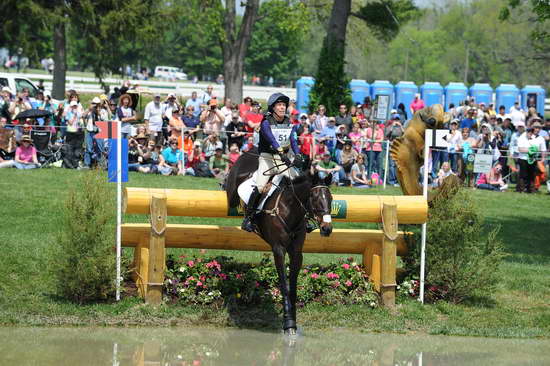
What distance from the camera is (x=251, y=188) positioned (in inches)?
467

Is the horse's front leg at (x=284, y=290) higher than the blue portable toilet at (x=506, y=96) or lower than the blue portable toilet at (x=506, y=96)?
lower

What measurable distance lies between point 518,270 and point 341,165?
31.2 ft

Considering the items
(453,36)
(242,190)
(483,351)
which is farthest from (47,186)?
(453,36)

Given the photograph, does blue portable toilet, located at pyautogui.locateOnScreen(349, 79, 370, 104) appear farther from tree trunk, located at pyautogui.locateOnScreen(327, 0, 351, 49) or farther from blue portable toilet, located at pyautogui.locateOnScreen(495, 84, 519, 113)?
tree trunk, located at pyautogui.locateOnScreen(327, 0, 351, 49)

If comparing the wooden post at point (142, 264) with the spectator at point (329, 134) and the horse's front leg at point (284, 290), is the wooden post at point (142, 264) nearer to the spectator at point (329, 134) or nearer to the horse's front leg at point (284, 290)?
the horse's front leg at point (284, 290)

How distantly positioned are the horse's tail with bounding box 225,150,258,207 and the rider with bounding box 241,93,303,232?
0.97 ft

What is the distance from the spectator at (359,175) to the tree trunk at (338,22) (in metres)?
8.40

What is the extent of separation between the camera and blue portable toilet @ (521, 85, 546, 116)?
46875 millimetres

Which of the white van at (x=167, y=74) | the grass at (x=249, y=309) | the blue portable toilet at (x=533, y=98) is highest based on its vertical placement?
the white van at (x=167, y=74)

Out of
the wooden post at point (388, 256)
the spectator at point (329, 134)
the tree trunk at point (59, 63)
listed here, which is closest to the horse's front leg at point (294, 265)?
the wooden post at point (388, 256)

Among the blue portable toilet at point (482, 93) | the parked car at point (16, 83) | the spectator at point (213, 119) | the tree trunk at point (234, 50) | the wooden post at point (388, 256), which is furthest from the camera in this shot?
the blue portable toilet at point (482, 93)

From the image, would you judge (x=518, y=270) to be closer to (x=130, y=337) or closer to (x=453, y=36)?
(x=130, y=337)

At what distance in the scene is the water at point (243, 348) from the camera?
33.2ft

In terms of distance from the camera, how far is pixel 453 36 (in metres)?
109
